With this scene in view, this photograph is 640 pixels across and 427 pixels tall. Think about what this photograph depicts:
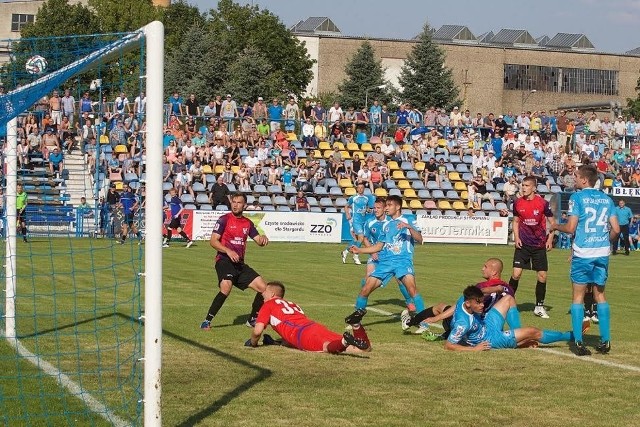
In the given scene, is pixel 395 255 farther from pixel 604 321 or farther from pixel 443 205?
pixel 443 205

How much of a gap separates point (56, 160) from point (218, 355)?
695cm

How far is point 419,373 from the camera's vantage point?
425 inches

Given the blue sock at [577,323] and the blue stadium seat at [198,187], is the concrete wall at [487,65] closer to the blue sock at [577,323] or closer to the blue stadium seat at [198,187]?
the blue stadium seat at [198,187]

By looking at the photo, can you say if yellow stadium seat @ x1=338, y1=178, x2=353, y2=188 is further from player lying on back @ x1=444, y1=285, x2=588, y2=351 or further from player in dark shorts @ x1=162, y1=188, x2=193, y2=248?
player lying on back @ x1=444, y1=285, x2=588, y2=351

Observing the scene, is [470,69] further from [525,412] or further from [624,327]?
[525,412]

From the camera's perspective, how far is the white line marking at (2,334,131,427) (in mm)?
8367

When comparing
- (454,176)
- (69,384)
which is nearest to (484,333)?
(69,384)

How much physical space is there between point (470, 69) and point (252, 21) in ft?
64.8

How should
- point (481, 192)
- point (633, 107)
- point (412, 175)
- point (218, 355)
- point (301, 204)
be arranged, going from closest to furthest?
point (218, 355)
point (301, 204)
point (481, 192)
point (412, 175)
point (633, 107)

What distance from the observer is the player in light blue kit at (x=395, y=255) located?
14219mm

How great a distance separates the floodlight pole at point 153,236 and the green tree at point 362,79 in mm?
65667

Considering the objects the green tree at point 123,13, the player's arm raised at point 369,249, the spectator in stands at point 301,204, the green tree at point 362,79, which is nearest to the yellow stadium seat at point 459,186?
the spectator in stands at point 301,204

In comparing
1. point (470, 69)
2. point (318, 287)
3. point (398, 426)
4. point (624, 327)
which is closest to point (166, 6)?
point (470, 69)

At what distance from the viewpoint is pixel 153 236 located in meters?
7.67
